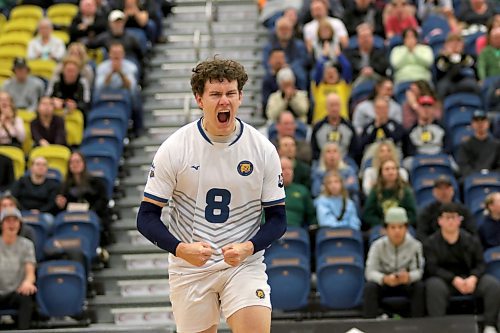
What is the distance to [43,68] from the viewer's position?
51.2ft

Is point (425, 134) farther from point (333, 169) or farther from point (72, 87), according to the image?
point (72, 87)

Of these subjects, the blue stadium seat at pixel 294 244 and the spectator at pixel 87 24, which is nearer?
the blue stadium seat at pixel 294 244

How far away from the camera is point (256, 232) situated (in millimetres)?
6535

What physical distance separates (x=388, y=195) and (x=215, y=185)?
5.74 m

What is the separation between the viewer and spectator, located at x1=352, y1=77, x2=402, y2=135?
13751 millimetres

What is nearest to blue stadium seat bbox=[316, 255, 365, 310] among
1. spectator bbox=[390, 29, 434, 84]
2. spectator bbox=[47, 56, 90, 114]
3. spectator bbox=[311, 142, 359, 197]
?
spectator bbox=[311, 142, 359, 197]

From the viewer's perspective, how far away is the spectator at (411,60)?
48.7 ft

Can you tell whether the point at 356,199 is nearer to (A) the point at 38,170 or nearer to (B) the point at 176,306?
(A) the point at 38,170

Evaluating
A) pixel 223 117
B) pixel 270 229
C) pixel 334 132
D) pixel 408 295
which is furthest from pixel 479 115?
pixel 223 117

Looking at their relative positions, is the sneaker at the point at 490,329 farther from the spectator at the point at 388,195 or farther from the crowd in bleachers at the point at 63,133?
the crowd in bleachers at the point at 63,133

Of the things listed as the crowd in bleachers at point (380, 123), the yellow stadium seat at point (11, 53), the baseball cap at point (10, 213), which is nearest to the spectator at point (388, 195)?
the crowd in bleachers at point (380, 123)

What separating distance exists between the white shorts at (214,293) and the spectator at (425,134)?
699 centimetres

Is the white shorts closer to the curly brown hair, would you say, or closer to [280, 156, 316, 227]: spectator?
A: the curly brown hair

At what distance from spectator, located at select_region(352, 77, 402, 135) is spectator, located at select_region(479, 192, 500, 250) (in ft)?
7.70
